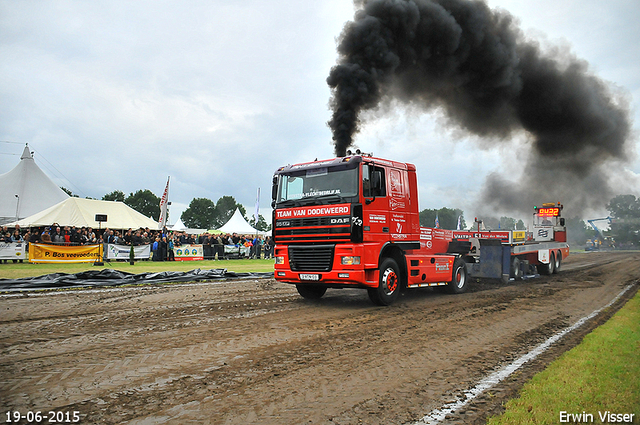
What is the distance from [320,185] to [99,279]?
8474mm

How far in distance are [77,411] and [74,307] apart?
602cm

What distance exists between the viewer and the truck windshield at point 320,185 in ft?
29.2

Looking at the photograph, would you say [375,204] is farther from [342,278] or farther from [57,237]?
[57,237]

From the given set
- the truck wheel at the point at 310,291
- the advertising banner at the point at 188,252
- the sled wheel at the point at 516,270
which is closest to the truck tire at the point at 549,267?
the sled wheel at the point at 516,270

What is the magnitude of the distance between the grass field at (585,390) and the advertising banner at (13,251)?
23.3m

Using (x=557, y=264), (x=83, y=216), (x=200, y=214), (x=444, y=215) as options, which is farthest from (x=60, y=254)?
(x=200, y=214)

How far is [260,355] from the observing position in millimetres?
5223

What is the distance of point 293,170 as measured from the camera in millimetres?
9844

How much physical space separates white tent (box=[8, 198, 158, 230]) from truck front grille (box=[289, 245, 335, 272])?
21.6 meters

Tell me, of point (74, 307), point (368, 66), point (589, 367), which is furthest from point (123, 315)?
point (368, 66)

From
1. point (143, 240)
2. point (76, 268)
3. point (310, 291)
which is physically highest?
point (143, 240)

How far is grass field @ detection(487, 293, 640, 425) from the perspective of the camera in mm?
3475

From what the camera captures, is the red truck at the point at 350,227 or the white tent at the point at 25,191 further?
the white tent at the point at 25,191

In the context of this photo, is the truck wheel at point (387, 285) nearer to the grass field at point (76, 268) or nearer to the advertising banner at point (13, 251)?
the grass field at point (76, 268)
